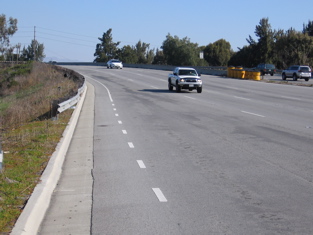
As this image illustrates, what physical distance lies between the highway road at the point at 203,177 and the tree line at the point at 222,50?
7189 cm

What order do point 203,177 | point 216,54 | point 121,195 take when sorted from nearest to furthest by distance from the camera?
point 121,195
point 203,177
point 216,54

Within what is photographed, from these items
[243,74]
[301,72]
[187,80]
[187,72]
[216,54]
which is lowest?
[187,80]

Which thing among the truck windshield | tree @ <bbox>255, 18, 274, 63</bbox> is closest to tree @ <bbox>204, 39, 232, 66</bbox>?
tree @ <bbox>255, 18, 274, 63</bbox>

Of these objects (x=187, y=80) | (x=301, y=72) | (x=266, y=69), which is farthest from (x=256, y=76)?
(x=187, y=80)

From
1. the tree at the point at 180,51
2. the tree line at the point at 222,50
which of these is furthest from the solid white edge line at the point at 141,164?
the tree at the point at 180,51

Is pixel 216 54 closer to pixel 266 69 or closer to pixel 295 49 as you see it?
pixel 295 49

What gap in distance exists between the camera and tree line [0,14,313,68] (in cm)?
8644

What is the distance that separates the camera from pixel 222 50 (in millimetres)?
131000

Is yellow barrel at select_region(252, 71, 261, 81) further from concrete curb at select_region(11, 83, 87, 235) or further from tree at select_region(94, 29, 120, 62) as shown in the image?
tree at select_region(94, 29, 120, 62)

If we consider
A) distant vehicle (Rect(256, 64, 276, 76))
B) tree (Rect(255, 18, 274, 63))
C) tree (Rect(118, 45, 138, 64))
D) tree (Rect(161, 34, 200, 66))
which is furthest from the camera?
tree (Rect(118, 45, 138, 64))

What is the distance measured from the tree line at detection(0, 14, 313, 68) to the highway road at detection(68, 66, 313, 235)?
71892mm

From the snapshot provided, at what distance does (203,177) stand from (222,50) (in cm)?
12468

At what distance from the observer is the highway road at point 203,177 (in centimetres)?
646

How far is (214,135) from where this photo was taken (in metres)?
14.6
